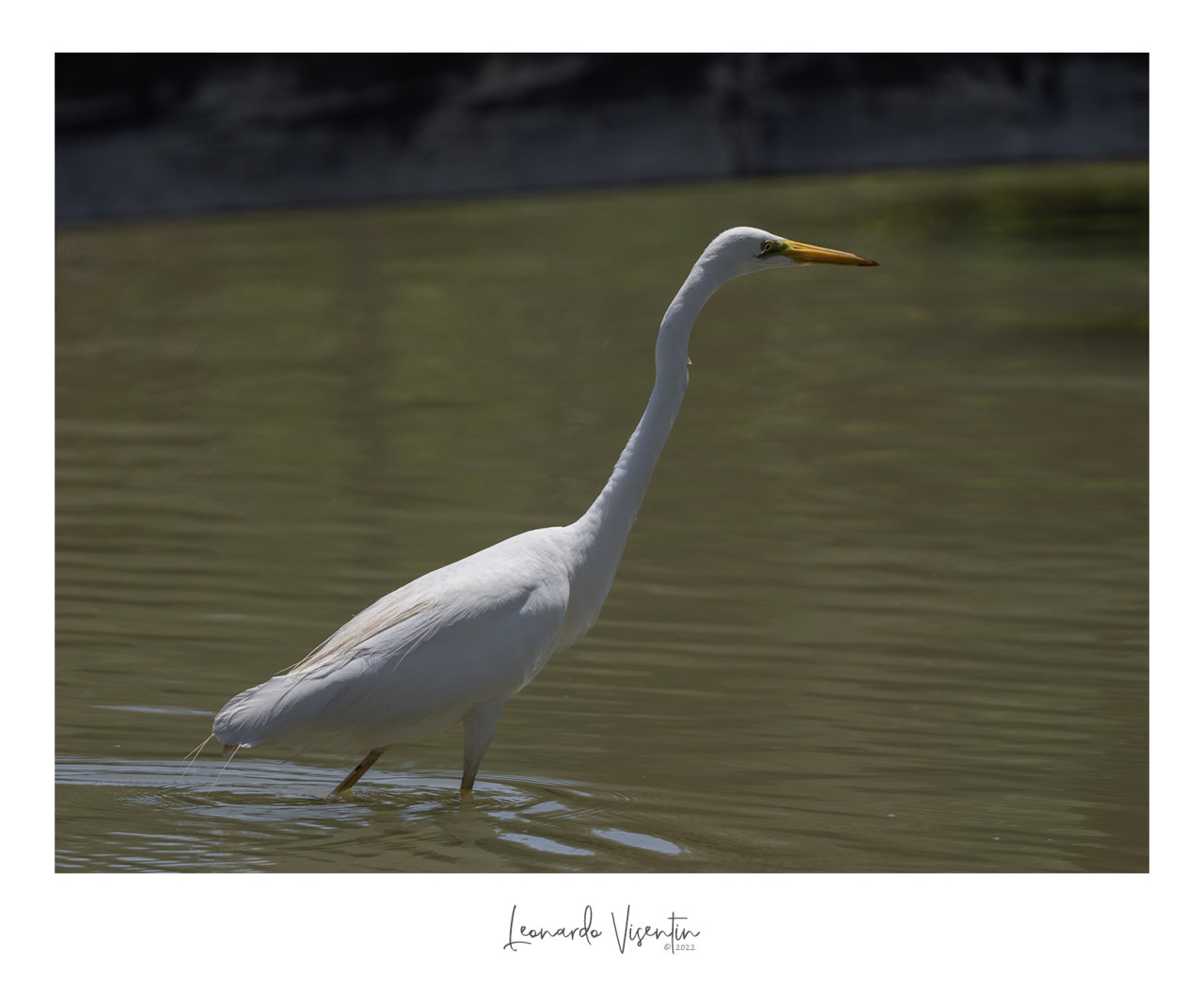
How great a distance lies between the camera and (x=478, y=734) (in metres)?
4.64

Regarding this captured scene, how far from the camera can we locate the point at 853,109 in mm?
18188

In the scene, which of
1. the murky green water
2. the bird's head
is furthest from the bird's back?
the bird's head

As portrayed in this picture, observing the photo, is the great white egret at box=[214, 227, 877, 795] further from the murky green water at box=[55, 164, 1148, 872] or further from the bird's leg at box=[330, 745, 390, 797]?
the murky green water at box=[55, 164, 1148, 872]

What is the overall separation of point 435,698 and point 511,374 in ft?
22.2

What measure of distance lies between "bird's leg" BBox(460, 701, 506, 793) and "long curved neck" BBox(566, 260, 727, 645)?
1.40 ft

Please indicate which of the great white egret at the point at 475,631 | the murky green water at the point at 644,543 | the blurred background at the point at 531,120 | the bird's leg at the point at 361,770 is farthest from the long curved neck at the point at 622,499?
the blurred background at the point at 531,120

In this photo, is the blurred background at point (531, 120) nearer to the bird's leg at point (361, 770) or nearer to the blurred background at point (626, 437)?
the blurred background at point (626, 437)

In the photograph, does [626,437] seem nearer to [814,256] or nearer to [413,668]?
[814,256]

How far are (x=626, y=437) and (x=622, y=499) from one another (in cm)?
441

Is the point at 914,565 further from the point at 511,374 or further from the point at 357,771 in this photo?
the point at 511,374

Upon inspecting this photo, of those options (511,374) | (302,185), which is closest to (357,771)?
(511,374)

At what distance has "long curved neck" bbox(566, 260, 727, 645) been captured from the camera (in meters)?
4.86

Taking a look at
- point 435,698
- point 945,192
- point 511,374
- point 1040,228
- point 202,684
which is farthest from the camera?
point 945,192

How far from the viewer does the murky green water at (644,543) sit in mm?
4629
